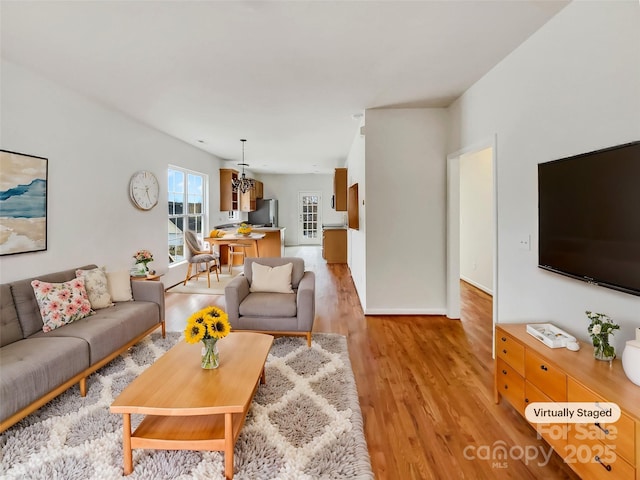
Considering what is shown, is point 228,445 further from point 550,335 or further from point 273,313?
point 550,335

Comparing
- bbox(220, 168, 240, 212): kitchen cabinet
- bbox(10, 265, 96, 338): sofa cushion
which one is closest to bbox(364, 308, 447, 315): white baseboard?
bbox(10, 265, 96, 338): sofa cushion

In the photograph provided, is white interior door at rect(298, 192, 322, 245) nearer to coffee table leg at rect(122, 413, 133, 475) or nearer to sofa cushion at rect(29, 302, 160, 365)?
sofa cushion at rect(29, 302, 160, 365)

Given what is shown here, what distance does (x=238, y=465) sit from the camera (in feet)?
5.47

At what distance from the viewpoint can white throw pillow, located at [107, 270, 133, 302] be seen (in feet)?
10.6

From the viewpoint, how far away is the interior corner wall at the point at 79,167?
284 centimetres

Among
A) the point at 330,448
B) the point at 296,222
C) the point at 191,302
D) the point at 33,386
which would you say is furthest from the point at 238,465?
the point at 296,222

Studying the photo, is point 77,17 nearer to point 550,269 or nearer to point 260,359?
point 260,359

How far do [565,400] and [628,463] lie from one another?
1.13 feet

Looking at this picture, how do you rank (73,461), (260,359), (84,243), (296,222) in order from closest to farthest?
1. (73,461)
2. (260,359)
3. (84,243)
4. (296,222)

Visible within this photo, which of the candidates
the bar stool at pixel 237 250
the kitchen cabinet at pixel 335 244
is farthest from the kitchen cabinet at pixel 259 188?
the kitchen cabinet at pixel 335 244

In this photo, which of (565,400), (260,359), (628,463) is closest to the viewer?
(628,463)

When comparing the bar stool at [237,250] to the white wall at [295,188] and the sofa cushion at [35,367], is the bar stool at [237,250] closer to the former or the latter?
the white wall at [295,188]

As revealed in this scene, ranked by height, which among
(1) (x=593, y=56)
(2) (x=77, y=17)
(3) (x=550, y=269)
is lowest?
(3) (x=550, y=269)

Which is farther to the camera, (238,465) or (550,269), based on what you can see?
(550,269)
